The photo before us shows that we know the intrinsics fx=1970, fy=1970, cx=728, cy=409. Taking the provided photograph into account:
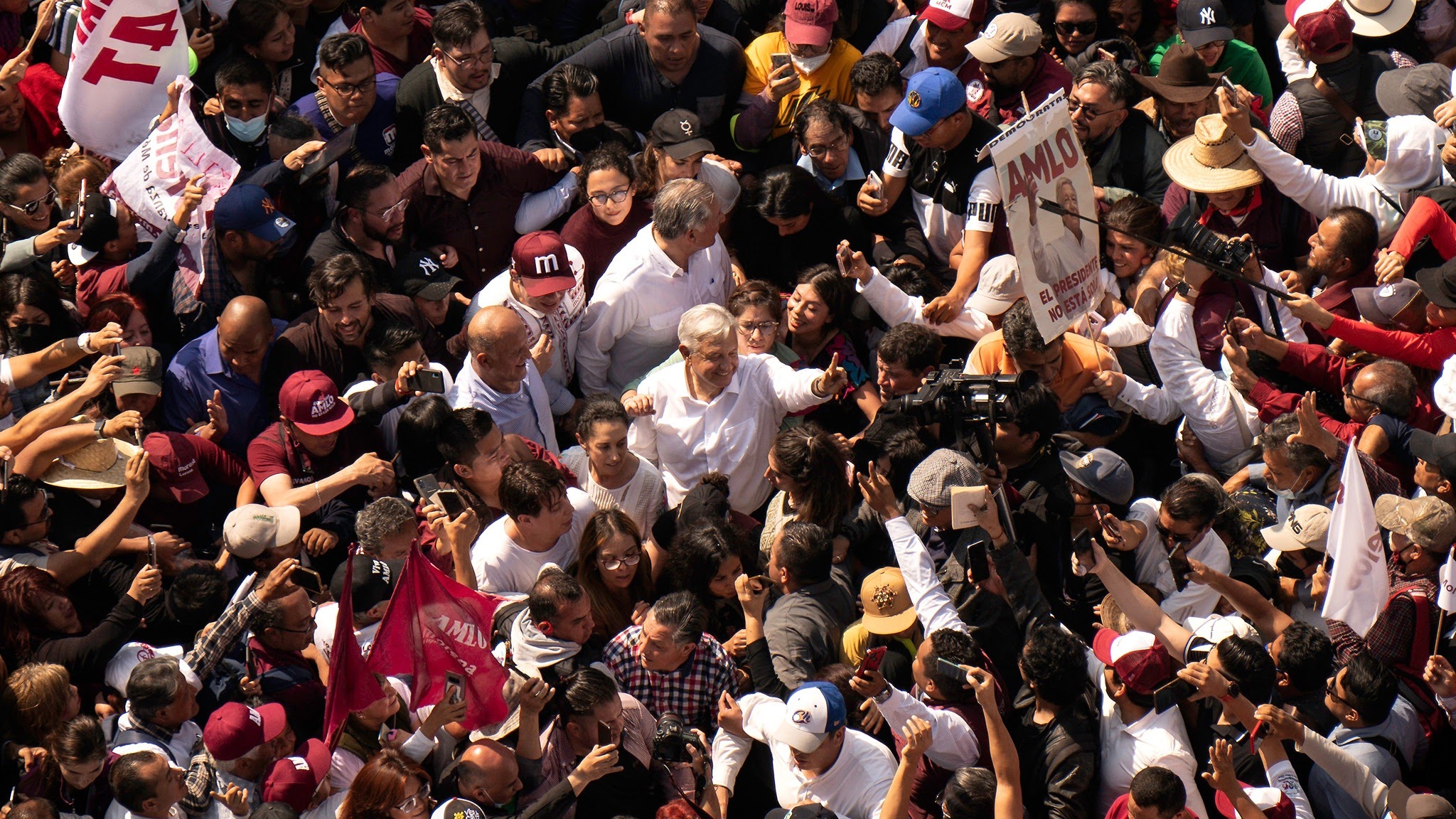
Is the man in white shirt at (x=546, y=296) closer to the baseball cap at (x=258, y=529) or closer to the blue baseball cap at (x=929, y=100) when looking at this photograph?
the baseball cap at (x=258, y=529)

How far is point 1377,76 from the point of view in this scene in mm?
9836

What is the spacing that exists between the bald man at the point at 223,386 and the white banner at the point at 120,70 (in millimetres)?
1334

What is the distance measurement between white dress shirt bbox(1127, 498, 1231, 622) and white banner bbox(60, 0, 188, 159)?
4.97 m

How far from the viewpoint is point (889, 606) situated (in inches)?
300

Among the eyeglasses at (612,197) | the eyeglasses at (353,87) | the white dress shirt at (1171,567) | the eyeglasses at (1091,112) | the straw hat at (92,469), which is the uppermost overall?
the eyeglasses at (353,87)

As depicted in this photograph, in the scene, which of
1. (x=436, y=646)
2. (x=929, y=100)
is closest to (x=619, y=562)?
(x=436, y=646)

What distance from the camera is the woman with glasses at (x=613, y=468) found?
817 centimetres

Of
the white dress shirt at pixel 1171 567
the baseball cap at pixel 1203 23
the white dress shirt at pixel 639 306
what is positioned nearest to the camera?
the white dress shirt at pixel 1171 567

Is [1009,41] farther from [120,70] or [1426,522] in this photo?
[120,70]

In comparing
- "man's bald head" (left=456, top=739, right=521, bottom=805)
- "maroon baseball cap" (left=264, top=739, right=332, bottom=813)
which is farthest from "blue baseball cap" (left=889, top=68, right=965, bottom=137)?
"maroon baseball cap" (left=264, top=739, right=332, bottom=813)

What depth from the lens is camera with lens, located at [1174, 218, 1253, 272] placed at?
845 cm

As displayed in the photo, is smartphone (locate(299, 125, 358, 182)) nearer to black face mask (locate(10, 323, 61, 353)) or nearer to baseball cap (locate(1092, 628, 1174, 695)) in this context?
black face mask (locate(10, 323, 61, 353))

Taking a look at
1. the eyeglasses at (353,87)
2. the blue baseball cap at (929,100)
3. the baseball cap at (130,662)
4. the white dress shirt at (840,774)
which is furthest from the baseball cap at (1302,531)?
the eyeglasses at (353,87)

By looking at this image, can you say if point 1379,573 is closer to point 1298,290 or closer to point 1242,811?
point 1242,811
